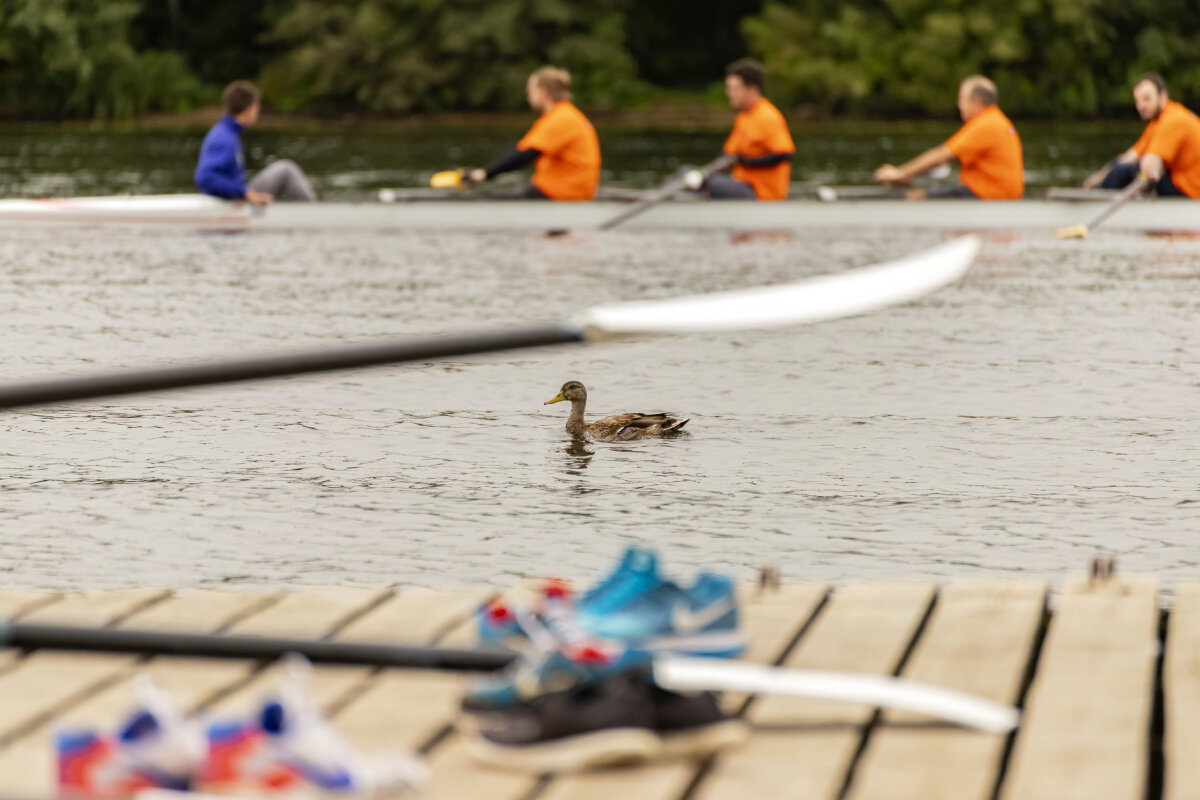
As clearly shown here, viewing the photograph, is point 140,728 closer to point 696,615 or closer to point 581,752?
point 581,752

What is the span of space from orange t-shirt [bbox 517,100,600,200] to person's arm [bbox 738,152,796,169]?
1.27 metres

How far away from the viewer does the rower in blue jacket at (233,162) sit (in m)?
14.9

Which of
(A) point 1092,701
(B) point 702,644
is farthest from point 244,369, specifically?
Answer: (A) point 1092,701

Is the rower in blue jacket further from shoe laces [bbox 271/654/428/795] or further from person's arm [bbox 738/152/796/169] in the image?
shoe laces [bbox 271/654/428/795]

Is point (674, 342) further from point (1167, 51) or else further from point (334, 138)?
point (1167, 51)

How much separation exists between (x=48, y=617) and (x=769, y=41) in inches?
1797

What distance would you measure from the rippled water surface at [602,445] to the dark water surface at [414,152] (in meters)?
8.54

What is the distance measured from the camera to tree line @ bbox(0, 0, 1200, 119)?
44.1 m

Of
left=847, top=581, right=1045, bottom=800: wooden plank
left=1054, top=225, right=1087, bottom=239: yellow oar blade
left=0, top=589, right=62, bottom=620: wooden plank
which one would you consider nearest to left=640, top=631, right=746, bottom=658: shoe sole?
left=847, top=581, right=1045, bottom=800: wooden plank

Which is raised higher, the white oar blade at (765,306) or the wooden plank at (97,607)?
the white oar blade at (765,306)

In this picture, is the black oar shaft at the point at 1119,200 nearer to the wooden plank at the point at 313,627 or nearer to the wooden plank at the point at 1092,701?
the wooden plank at the point at 1092,701

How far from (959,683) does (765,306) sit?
904 millimetres

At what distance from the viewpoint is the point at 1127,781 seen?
3.02m

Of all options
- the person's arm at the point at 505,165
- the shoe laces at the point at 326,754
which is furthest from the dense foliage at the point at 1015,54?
the shoe laces at the point at 326,754
